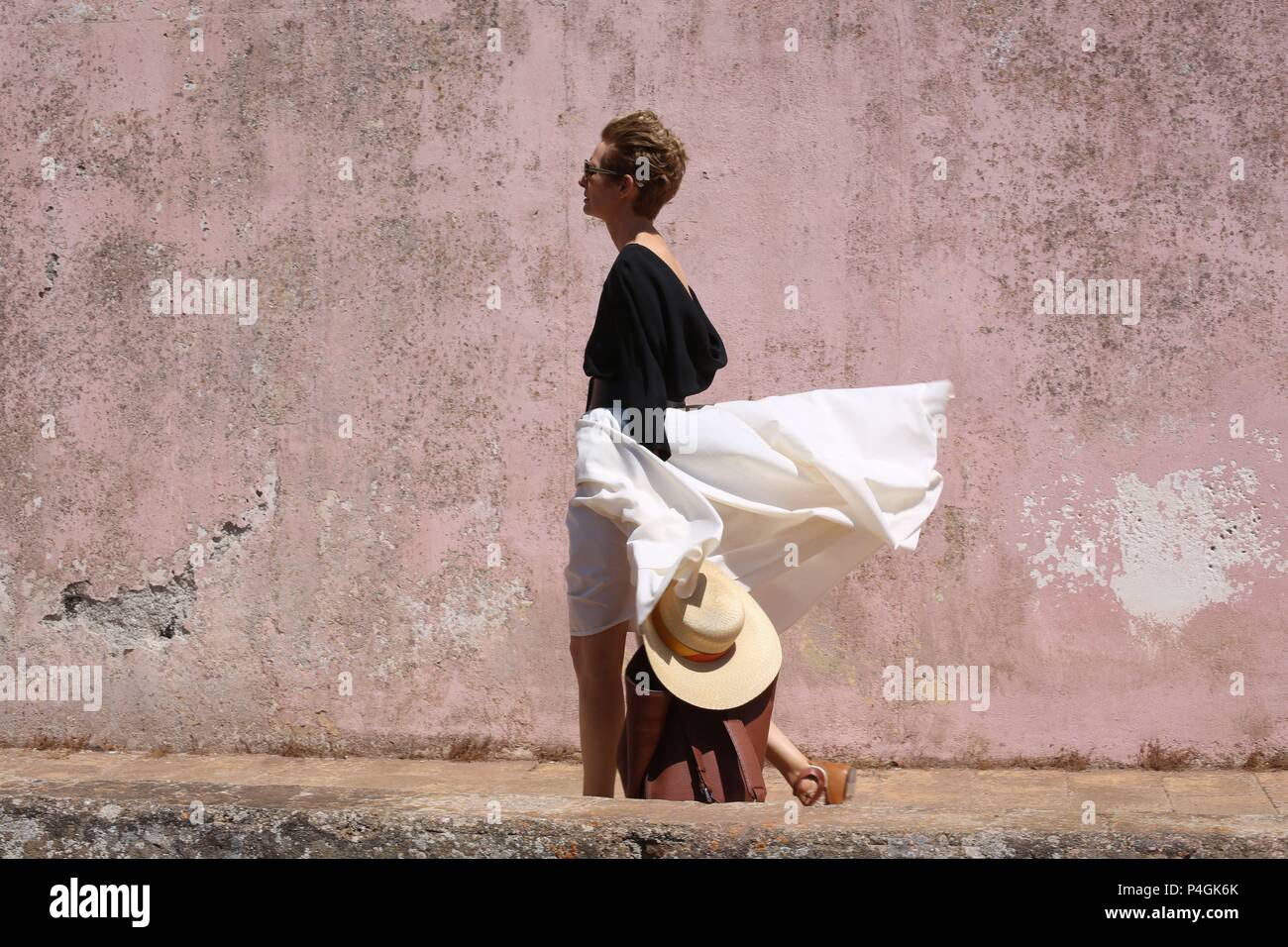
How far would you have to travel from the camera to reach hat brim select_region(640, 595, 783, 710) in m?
2.95

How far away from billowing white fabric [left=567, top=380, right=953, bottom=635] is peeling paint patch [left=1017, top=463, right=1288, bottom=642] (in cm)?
201

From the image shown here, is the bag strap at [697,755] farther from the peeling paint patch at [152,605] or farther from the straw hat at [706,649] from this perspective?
the peeling paint patch at [152,605]

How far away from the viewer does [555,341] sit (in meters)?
5.35

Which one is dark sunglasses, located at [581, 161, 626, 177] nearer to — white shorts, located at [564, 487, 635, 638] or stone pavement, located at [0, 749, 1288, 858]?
white shorts, located at [564, 487, 635, 638]

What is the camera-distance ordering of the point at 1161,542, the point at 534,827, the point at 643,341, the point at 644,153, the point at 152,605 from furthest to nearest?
the point at 152,605 < the point at 1161,542 < the point at 644,153 < the point at 643,341 < the point at 534,827

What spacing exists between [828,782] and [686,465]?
32.7 inches

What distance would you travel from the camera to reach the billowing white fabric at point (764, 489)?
308 cm

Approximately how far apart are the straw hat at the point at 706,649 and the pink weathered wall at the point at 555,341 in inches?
89.2

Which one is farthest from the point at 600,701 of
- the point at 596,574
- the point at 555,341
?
the point at 555,341

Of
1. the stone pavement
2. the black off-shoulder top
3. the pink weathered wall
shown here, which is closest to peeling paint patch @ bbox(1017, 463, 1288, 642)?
the pink weathered wall

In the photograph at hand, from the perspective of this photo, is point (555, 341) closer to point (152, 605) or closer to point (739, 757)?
point (152, 605)

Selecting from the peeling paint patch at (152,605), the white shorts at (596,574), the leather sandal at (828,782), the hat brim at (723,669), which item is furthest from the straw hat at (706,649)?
the peeling paint patch at (152,605)
